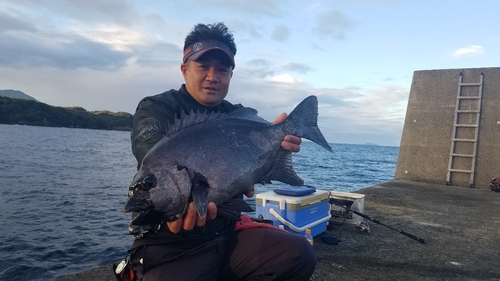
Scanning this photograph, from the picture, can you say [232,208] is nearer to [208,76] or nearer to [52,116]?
[208,76]

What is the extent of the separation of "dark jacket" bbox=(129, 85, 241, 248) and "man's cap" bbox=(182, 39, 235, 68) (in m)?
0.42

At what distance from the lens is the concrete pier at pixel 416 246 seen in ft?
15.9

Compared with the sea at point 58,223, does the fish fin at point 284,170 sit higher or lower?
higher

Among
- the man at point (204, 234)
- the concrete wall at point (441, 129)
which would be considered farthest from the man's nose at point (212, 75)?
the concrete wall at point (441, 129)

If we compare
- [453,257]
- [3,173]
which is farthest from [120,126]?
[453,257]

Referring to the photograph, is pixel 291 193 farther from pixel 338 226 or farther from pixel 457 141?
pixel 457 141

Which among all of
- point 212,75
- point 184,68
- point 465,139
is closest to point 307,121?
point 212,75

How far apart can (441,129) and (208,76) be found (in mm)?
13430

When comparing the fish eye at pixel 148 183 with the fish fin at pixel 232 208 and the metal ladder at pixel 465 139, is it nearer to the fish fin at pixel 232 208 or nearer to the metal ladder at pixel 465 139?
the fish fin at pixel 232 208

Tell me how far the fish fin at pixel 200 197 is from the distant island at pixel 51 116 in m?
98.2

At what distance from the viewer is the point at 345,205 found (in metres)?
7.44

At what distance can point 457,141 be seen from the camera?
1386 cm

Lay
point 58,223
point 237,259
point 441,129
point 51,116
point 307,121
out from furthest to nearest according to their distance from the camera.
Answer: point 51,116 → point 441,129 → point 58,223 → point 307,121 → point 237,259

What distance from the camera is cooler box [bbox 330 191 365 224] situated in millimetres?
7116
